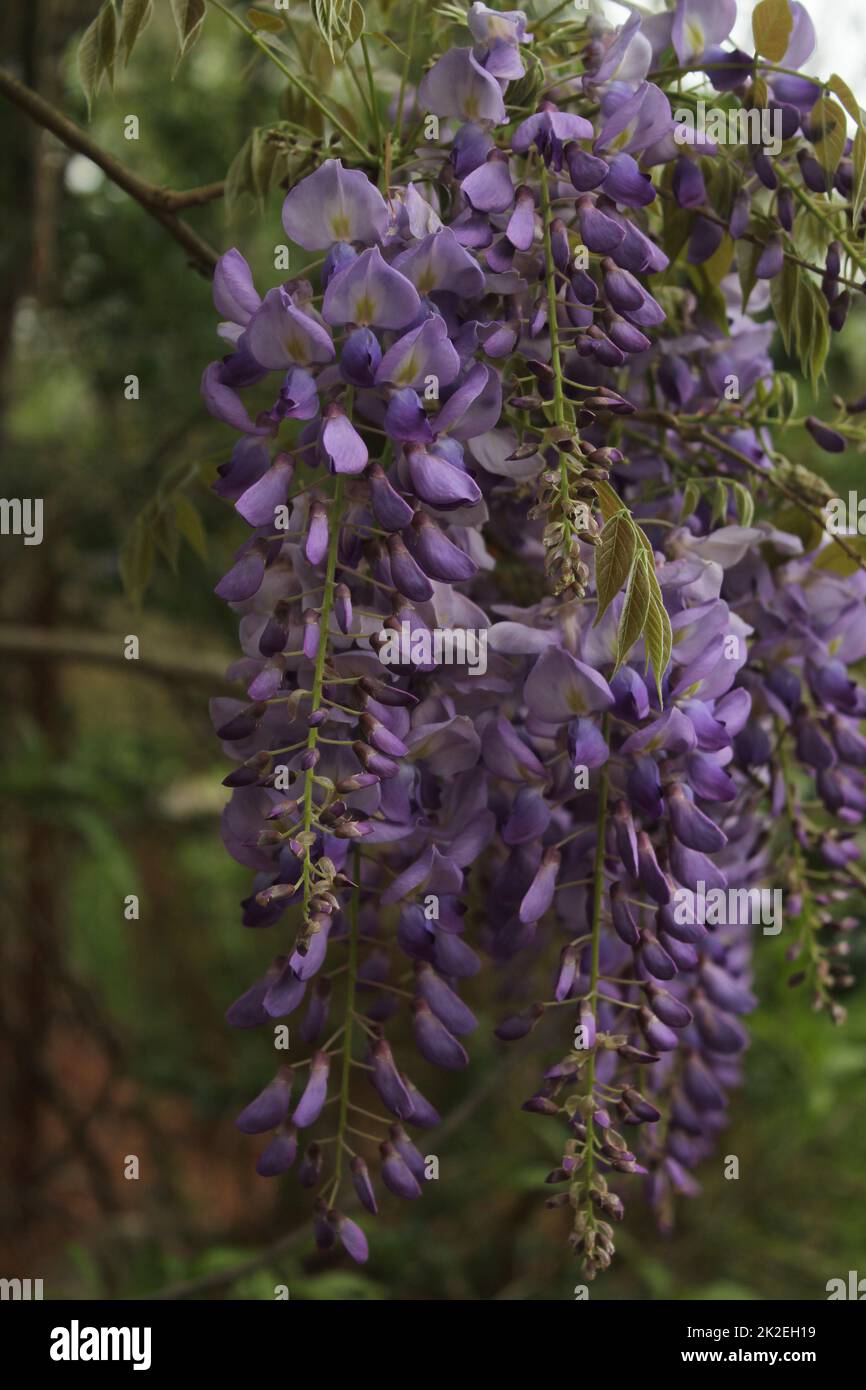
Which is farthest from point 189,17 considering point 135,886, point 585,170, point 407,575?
point 135,886

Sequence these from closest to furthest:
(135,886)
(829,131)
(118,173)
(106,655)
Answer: (829,131) < (118,173) < (106,655) < (135,886)

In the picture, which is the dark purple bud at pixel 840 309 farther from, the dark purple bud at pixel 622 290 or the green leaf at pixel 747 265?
the dark purple bud at pixel 622 290

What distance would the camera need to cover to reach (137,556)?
34.4 inches

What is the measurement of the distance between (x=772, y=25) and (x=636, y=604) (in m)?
0.33

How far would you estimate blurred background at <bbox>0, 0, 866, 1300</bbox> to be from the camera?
159 cm

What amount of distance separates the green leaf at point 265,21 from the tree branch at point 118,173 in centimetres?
9

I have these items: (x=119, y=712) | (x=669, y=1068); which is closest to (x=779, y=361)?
(x=669, y=1068)

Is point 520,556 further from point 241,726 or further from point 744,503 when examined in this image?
point 241,726

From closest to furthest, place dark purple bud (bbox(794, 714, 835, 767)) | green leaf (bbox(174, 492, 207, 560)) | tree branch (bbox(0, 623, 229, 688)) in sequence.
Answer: dark purple bud (bbox(794, 714, 835, 767)) < green leaf (bbox(174, 492, 207, 560)) < tree branch (bbox(0, 623, 229, 688))

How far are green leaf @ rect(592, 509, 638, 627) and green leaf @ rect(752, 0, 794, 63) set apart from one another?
29cm

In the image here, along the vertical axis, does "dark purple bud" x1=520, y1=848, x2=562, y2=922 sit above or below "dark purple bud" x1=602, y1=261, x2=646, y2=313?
below

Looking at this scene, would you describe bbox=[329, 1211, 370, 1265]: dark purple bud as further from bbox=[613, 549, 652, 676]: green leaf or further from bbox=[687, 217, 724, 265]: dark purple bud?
bbox=[687, 217, 724, 265]: dark purple bud

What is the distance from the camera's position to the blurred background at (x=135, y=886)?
62.5 inches

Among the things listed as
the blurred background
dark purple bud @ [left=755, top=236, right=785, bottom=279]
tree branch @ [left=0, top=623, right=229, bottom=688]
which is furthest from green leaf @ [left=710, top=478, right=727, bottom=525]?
tree branch @ [left=0, top=623, right=229, bottom=688]
